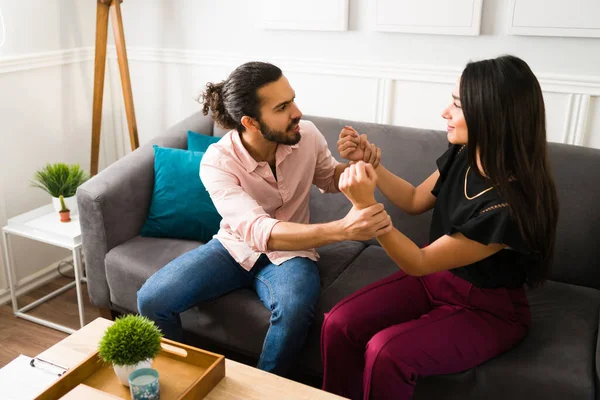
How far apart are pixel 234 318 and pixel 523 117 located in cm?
103

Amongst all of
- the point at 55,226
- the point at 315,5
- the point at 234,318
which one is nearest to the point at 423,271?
the point at 234,318

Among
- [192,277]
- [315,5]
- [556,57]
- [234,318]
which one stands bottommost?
[234,318]

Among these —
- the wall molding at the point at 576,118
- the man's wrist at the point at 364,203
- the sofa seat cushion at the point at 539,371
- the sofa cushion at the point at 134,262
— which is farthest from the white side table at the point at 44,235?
the wall molding at the point at 576,118

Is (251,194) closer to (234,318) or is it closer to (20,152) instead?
(234,318)

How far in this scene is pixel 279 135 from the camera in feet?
6.05

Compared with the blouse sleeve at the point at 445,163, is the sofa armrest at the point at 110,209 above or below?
below

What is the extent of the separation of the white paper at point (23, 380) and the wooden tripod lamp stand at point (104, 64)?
4.77 ft

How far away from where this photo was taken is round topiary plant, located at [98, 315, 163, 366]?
128cm

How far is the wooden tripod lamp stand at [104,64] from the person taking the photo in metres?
2.64

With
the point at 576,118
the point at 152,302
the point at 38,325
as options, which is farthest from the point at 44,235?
the point at 576,118

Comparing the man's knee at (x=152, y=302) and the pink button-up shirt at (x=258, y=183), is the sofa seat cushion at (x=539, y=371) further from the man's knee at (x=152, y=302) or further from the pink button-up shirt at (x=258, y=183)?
the man's knee at (x=152, y=302)

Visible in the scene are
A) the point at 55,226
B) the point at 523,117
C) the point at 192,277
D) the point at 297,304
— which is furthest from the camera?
the point at 55,226

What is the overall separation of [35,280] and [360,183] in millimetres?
1990

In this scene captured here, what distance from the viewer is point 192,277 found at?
71.6 inches
